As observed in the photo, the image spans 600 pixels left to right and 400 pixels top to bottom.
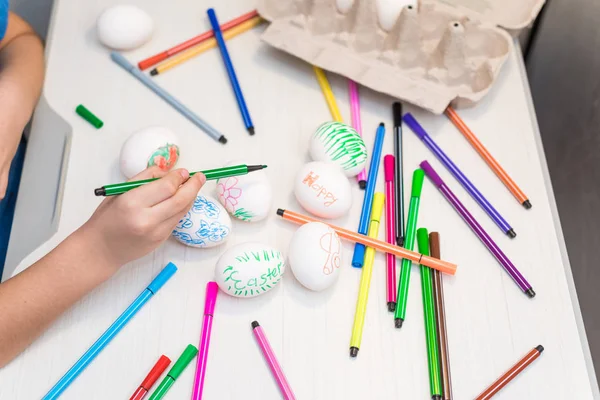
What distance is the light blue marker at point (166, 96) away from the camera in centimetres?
71

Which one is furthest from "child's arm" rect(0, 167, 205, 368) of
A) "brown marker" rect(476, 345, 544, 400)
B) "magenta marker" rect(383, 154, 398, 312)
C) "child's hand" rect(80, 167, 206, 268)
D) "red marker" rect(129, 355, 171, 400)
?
"brown marker" rect(476, 345, 544, 400)

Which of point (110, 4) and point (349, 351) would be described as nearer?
point (349, 351)

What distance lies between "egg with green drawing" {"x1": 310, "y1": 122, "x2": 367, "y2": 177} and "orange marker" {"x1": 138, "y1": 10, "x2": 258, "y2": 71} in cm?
24

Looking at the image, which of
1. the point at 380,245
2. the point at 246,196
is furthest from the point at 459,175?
the point at 246,196

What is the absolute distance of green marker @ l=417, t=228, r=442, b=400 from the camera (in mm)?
543

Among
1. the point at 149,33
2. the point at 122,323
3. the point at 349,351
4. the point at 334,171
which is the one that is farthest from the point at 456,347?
the point at 149,33

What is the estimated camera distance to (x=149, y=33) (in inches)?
30.8

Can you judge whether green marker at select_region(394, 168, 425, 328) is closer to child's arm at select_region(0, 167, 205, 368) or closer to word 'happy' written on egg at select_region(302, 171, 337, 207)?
word 'happy' written on egg at select_region(302, 171, 337, 207)

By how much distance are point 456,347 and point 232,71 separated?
1.39 feet

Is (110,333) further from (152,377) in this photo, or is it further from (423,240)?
(423,240)

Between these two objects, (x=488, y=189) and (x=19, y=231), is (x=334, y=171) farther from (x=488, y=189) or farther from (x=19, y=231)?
(x=19, y=231)

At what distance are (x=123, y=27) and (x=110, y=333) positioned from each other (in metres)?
0.39

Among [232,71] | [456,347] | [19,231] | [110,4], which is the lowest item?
[456,347]

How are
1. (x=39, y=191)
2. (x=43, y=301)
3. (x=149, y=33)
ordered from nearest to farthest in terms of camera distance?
1. (x=43, y=301)
2. (x=39, y=191)
3. (x=149, y=33)
